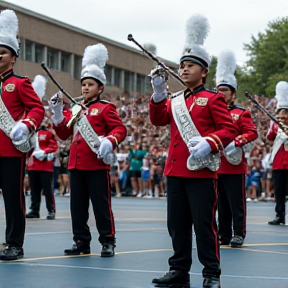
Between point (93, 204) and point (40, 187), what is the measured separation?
7761 mm

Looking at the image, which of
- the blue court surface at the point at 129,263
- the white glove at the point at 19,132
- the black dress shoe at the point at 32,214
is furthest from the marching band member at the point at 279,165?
the white glove at the point at 19,132

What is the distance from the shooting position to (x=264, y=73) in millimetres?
77938

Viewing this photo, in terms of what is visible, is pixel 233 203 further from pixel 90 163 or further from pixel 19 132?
pixel 19 132

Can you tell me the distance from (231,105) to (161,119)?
408 centimetres

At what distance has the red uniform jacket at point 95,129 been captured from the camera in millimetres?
11141

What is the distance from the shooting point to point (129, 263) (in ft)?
34.0

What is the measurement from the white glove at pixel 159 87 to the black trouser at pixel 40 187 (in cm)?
990

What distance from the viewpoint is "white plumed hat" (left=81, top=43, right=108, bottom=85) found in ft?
37.1

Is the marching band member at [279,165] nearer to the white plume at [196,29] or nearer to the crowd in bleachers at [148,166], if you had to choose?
the white plume at [196,29]

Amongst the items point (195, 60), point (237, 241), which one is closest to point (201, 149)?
point (195, 60)

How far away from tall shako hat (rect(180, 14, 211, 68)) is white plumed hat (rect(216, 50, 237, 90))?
371 cm

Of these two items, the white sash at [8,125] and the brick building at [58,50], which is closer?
the white sash at [8,125]

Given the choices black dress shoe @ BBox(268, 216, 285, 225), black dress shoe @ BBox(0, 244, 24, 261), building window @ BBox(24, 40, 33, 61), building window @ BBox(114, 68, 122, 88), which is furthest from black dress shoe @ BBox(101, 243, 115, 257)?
building window @ BBox(114, 68, 122, 88)

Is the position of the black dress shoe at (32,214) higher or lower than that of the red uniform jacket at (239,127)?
lower
